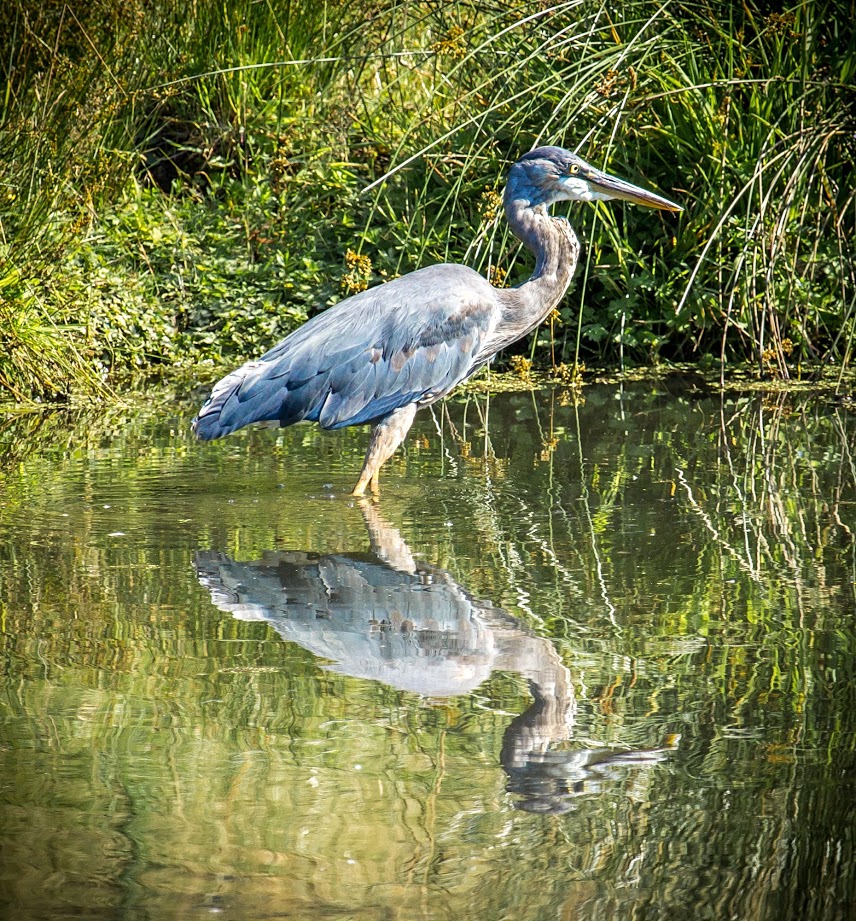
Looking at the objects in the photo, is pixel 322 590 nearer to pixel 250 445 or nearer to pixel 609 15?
pixel 250 445

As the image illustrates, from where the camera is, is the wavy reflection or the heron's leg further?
the heron's leg

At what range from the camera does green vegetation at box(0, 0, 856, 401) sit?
775cm

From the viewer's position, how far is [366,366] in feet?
18.6

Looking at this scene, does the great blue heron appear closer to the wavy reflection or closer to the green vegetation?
the wavy reflection

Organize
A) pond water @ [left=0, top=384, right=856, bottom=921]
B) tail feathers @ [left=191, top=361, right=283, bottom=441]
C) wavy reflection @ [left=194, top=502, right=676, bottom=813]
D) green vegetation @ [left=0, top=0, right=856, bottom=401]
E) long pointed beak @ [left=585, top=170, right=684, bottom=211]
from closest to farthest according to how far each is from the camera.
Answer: pond water @ [left=0, top=384, right=856, bottom=921]
wavy reflection @ [left=194, top=502, right=676, bottom=813]
tail feathers @ [left=191, top=361, right=283, bottom=441]
long pointed beak @ [left=585, top=170, right=684, bottom=211]
green vegetation @ [left=0, top=0, right=856, bottom=401]

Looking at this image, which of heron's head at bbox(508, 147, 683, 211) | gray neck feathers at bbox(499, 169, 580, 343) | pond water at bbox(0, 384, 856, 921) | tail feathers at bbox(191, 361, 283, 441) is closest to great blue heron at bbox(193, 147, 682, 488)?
tail feathers at bbox(191, 361, 283, 441)

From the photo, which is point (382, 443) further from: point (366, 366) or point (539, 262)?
point (539, 262)

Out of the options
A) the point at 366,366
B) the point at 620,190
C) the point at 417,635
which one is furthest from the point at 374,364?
the point at 417,635

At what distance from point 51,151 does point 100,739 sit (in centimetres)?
537

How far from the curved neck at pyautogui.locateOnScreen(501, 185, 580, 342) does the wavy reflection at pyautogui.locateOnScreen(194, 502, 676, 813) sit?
53.0 inches

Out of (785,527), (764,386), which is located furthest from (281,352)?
(764,386)

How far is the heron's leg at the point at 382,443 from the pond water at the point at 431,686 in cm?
9

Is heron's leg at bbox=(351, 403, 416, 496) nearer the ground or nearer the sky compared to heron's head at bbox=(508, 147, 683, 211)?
nearer the ground

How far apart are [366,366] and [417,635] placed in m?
1.88
